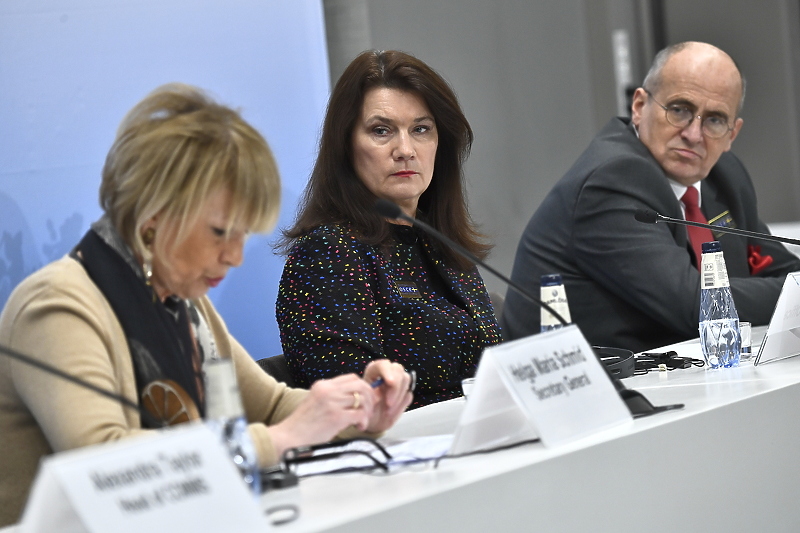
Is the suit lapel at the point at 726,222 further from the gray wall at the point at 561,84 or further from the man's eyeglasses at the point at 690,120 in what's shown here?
the gray wall at the point at 561,84

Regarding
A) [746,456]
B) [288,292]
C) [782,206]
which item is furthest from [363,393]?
[782,206]

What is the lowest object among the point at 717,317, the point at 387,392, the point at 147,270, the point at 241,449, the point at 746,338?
the point at 746,338

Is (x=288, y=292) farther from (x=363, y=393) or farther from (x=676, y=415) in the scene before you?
(x=676, y=415)

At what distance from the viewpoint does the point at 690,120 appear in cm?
292

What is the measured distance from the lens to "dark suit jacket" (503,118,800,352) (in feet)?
8.64

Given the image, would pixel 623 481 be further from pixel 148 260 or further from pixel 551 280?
pixel 148 260

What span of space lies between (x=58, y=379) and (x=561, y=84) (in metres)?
3.83

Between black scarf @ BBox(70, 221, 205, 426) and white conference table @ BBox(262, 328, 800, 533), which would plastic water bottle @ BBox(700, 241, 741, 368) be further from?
black scarf @ BBox(70, 221, 205, 426)

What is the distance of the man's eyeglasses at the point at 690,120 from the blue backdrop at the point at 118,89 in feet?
3.70

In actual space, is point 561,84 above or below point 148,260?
below

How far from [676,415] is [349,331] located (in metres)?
0.77

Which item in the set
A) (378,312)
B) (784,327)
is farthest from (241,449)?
(784,327)

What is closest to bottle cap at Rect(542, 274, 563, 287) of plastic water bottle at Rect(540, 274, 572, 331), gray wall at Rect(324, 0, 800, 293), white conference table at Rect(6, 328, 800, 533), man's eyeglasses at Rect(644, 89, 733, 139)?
plastic water bottle at Rect(540, 274, 572, 331)

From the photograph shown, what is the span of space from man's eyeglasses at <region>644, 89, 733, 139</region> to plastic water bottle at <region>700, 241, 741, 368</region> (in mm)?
1032
